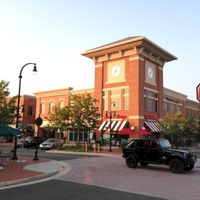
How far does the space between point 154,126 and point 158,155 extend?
27.2 meters

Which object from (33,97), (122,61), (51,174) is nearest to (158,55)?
(122,61)

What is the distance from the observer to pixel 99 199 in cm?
848

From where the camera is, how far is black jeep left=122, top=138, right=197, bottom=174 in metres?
14.5

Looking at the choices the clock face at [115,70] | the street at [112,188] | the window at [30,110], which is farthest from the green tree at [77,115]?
the window at [30,110]

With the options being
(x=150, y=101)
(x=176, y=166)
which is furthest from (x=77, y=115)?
(x=176, y=166)

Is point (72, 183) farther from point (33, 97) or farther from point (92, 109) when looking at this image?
point (33, 97)

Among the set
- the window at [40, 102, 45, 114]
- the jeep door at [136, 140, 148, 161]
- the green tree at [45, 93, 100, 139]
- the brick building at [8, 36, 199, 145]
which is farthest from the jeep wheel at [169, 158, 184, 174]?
the window at [40, 102, 45, 114]

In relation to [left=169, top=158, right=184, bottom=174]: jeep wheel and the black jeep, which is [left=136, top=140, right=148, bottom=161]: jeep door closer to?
the black jeep

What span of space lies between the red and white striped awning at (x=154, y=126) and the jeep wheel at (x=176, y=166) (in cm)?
2624

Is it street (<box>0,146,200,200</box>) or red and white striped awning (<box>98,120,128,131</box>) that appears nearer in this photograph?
street (<box>0,146,200,200</box>)

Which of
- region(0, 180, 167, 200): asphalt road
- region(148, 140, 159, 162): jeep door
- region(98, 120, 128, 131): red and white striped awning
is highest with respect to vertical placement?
region(98, 120, 128, 131): red and white striped awning

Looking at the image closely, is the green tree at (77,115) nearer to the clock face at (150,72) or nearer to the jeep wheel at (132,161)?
the clock face at (150,72)

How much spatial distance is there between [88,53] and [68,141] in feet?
53.2

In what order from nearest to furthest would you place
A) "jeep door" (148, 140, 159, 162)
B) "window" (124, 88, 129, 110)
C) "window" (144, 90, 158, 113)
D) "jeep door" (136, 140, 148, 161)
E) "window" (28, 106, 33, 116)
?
"jeep door" (148, 140, 159, 162), "jeep door" (136, 140, 148, 161), "window" (124, 88, 129, 110), "window" (144, 90, 158, 113), "window" (28, 106, 33, 116)
